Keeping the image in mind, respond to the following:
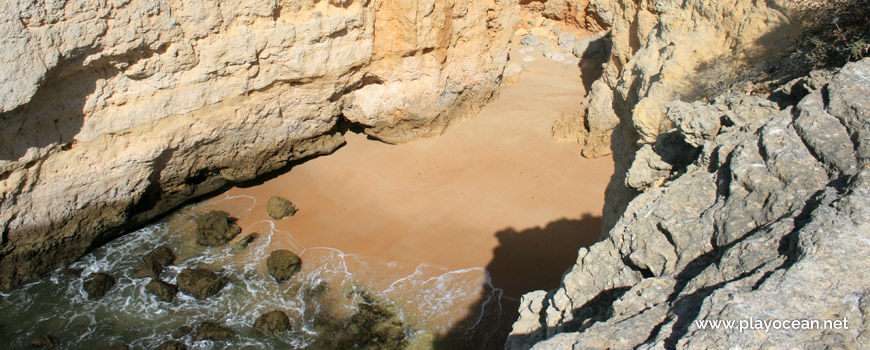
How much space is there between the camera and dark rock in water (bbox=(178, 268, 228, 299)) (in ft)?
23.2

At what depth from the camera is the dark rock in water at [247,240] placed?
7.88 m

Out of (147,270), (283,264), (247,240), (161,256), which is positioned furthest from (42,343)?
(283,264)

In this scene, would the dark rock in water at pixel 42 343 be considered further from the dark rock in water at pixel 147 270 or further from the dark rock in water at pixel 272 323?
the dark rock in water at pixel 272 323

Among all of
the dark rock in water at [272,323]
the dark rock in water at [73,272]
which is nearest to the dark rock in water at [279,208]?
the dark rock in water at [272,323]

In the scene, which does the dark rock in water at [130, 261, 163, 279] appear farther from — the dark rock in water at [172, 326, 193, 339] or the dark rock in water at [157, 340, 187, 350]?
the dark rock in water at [157, 340, 187, 350]

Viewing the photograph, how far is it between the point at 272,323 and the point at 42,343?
268cm

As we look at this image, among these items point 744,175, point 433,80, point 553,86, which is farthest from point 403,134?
point 744,175

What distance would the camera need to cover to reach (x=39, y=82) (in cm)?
584

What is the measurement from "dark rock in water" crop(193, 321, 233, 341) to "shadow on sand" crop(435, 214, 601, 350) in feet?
8.34

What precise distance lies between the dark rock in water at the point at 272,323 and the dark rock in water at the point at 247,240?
1.54m

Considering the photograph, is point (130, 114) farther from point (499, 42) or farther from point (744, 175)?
point (744, 175)

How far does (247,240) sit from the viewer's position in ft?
26.1

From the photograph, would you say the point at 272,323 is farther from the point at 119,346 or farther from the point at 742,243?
the point at 742,243

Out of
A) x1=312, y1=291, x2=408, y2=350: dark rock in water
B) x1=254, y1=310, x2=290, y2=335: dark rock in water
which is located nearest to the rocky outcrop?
x1=312, y1=291, x2=408, y2=350: dark rock in water
